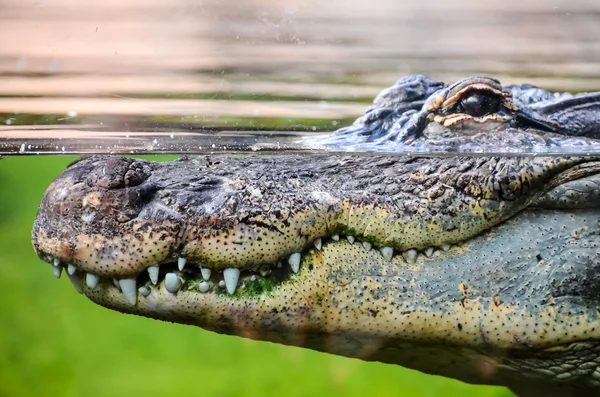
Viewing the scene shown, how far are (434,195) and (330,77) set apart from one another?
0.52 metres

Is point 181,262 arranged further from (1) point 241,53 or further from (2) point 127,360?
(2) point 127,360

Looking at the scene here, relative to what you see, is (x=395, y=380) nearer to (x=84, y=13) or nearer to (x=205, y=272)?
(x=205, y=272)

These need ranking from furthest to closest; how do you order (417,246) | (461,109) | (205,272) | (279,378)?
(279,378) < (461,109) < (417,246) < (205,272)

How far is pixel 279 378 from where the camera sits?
14.7 feet

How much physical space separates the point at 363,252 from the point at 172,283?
0.59 m

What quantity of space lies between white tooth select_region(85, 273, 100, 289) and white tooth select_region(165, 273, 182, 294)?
0.70 ft

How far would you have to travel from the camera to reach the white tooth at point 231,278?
70.1 inches

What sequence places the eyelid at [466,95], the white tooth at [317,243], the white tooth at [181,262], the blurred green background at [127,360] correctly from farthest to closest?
1. the blurred green background at [127,360]
2. the eyelid at [466,95]
3. the white tooth at [317,243]
4. the white tooth at [181,262]

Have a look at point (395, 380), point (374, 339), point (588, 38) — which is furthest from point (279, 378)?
point (588, 38)

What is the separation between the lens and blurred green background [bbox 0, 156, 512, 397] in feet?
14.0

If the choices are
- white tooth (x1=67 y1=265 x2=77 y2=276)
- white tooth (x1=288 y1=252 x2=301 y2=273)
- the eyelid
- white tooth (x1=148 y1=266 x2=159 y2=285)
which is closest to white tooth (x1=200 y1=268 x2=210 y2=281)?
white tooth (x1=148 y1=266 x2=159 y2=285)

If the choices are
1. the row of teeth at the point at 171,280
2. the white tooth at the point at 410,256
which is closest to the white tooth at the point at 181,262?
the row of teeth at the point at 171,280

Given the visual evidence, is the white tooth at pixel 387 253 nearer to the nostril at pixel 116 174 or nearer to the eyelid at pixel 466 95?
the eyelid at pixel 466 95

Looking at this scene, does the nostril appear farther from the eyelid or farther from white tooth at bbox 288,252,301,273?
the eyelid
